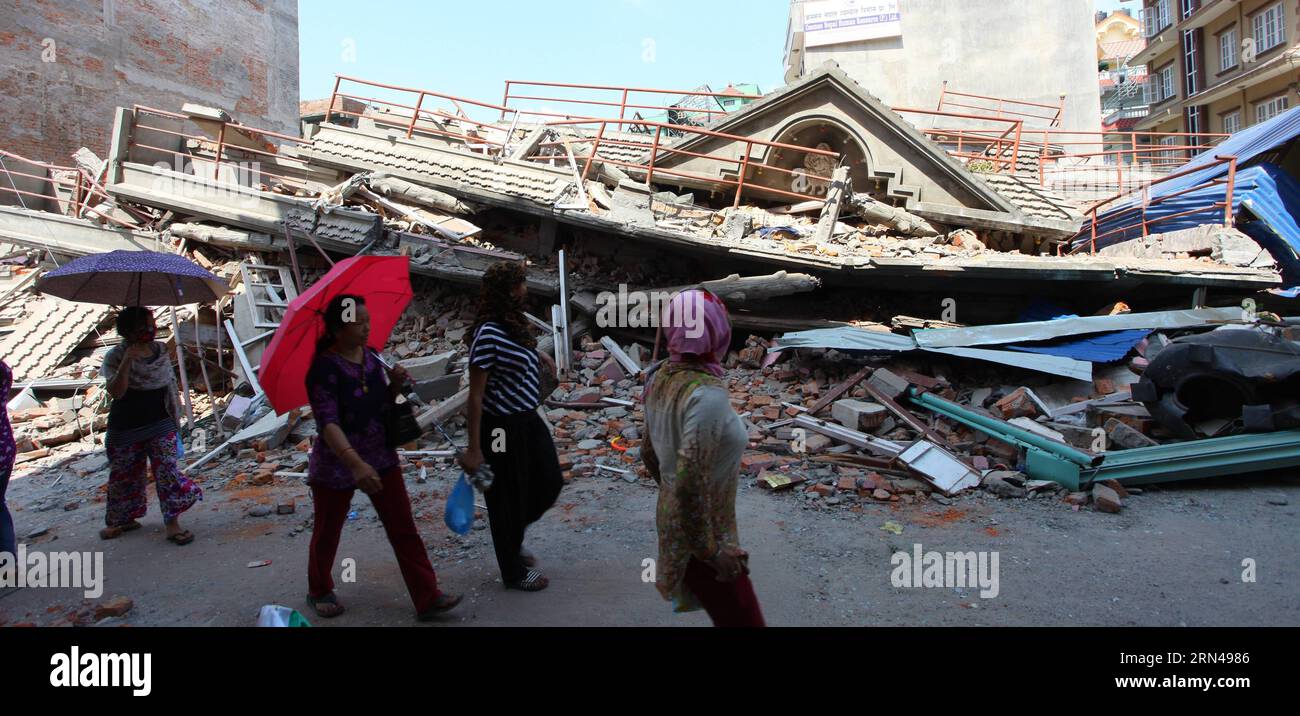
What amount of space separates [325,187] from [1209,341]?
12077mm

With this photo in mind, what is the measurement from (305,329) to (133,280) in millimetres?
2611

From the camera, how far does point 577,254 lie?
10461 millimetres

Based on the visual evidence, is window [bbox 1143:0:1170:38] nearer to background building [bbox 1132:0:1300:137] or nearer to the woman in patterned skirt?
background building [bbox 1132:0:1300:137]

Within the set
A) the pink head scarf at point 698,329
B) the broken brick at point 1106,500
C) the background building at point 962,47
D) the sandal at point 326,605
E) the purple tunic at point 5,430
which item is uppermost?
the background building at point 962,47

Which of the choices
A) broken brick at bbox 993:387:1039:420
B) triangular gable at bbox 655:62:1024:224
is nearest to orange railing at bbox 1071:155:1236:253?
triangular gable at bbox 655:62:1024:224

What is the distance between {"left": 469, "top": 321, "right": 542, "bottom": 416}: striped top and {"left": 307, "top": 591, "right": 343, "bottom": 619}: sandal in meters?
1.27

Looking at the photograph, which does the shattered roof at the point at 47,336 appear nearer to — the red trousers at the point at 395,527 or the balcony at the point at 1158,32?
the red trousers at the point at 395,527

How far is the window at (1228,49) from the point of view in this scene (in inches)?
982

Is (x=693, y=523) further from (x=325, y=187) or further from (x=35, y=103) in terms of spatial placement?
(x=35, y=103)

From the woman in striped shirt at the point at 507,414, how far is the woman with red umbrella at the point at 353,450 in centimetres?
39

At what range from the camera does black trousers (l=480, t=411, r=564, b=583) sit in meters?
3.54

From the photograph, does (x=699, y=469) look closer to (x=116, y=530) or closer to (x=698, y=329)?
(x=698, y=329)

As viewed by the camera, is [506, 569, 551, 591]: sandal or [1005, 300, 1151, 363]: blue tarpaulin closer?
[506, 569, 551, 591]: sandal

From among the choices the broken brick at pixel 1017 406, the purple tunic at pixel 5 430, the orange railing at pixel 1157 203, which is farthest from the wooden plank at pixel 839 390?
the purple tunic at pixel 5 430
